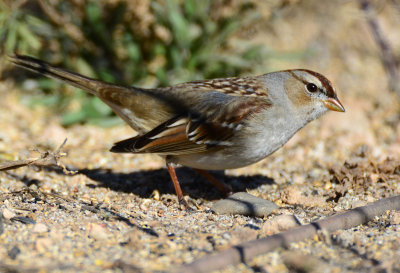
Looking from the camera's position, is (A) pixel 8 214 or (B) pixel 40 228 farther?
(A) pixel 8 214

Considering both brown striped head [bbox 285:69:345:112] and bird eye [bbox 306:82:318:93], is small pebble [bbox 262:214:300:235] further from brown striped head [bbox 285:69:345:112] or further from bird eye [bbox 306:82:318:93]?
bird eye [bbox 306:82:318:93]

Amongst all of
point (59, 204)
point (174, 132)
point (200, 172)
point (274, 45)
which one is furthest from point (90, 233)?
point (274, 45)

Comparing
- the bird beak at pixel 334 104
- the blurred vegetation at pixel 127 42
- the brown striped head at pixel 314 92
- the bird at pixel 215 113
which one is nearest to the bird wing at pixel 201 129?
the bird at pixel 215 113

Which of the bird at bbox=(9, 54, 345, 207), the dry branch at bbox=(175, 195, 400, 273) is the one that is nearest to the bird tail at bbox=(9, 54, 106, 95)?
the bird at bbox=(9, 54, 345, 207)

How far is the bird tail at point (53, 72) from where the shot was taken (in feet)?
13.4

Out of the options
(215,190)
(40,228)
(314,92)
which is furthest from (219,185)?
(40,228)

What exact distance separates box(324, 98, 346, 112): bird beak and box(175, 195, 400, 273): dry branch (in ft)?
2.98

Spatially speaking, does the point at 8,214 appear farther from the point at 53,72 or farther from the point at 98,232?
the point at 53,72

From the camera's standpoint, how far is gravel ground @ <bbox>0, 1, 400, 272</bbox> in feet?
9.00

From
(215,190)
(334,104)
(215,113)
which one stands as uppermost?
(334,104)

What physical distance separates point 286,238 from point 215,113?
1457 mm

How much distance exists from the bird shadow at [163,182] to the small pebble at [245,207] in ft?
2.19

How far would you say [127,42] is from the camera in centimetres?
611

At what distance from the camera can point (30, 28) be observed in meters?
5.98
